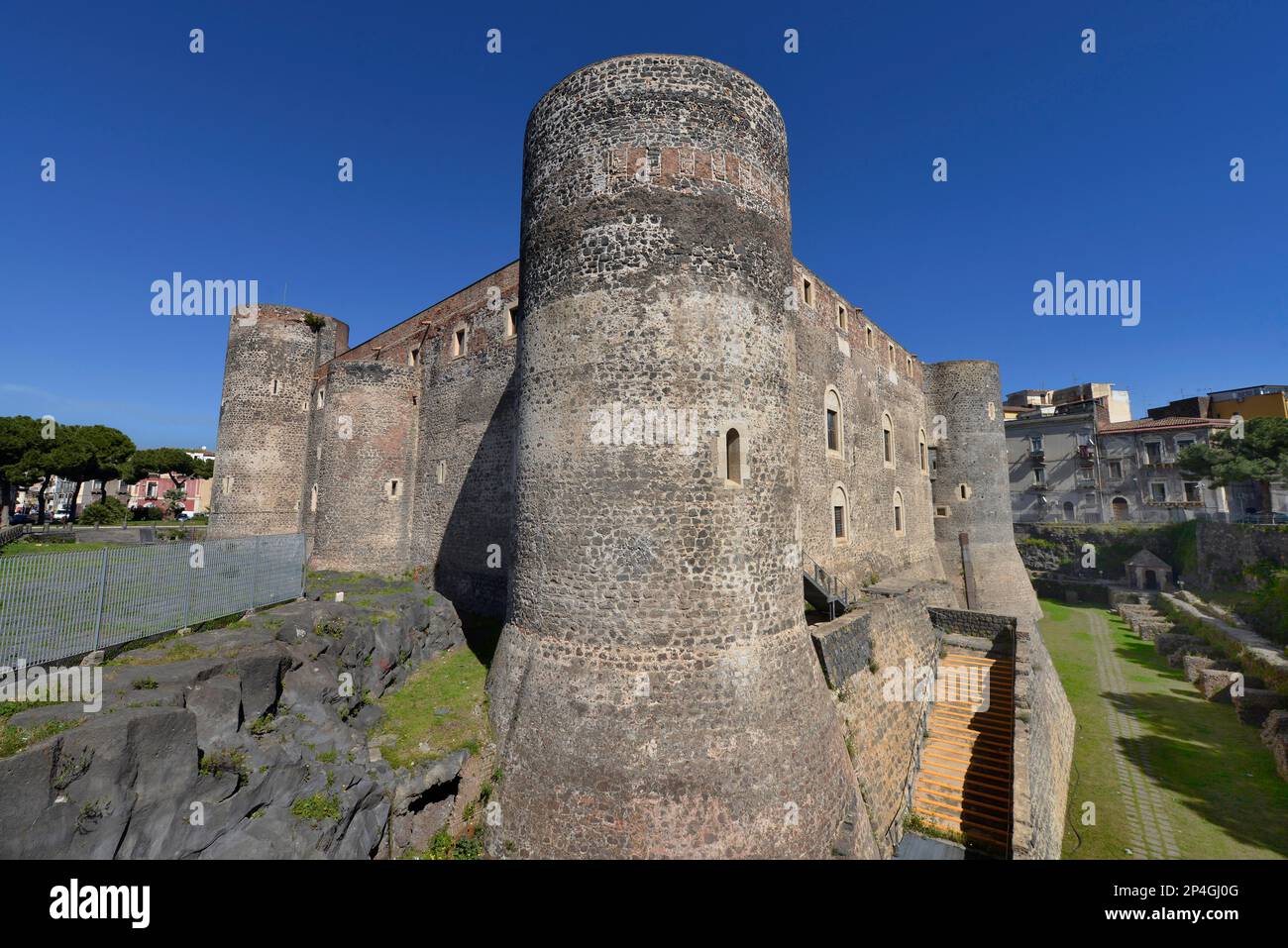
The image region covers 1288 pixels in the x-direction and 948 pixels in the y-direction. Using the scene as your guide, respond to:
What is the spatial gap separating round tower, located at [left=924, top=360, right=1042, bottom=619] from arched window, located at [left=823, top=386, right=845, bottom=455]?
1058cm

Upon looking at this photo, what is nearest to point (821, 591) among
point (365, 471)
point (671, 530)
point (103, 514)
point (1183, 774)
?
point (671, 530)

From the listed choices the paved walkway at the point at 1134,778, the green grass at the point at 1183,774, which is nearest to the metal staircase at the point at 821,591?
the green grass at the point at 1183,774

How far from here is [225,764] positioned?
6008 millimetres

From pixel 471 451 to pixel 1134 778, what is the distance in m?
19.2

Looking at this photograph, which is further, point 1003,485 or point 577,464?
point 1003,485

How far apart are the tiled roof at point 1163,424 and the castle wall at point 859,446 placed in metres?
26.3

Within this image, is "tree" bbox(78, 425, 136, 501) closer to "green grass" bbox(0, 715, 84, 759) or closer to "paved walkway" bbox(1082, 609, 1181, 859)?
"green grass" bbox(0, 715, 84, 759)

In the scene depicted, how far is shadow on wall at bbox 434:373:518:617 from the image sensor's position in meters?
15.4

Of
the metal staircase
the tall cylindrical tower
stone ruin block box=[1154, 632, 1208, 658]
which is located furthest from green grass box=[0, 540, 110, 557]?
stone ruin block box=[1154, 632, 1208, 658]

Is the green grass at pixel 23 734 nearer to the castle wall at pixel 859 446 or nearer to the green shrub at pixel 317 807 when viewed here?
the green shrub at pixel 317 807
